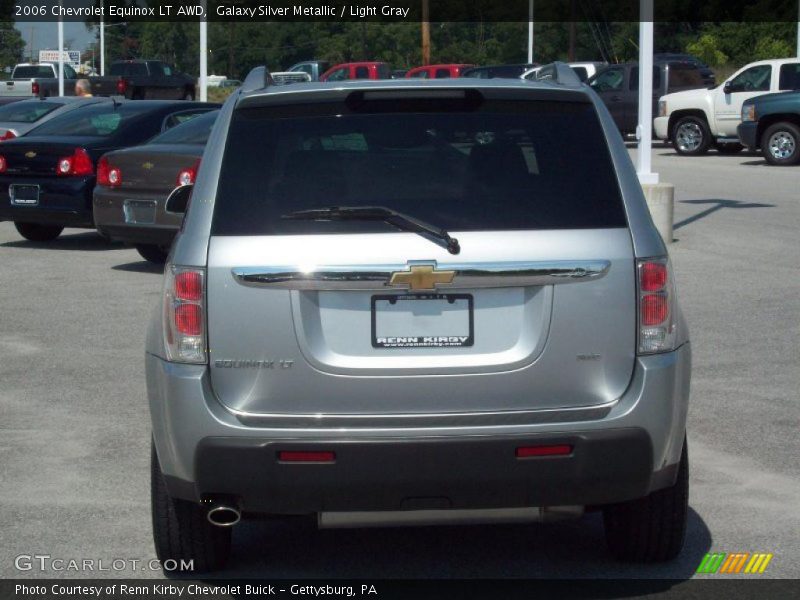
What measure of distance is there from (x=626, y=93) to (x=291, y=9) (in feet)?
253

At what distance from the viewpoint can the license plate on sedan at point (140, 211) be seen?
13.4 meters

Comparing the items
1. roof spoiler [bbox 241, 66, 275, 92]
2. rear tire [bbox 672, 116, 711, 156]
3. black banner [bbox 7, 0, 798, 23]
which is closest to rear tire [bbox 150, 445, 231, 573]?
roof spoiler [bbox 241, 66, 275, 92]

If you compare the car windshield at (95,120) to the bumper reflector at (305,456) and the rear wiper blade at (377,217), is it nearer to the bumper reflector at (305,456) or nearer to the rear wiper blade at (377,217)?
the rear wiper blade at (377,217)

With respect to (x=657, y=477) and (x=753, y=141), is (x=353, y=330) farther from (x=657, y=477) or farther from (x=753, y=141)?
(x=753, y=141)

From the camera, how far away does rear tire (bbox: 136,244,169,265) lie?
572 inches

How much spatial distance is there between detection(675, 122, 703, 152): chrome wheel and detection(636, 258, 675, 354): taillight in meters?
26.5

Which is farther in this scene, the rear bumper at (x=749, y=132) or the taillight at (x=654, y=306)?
the rear bumper at (x=749, y=132)

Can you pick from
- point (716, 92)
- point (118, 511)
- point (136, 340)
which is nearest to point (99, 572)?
point (118, 511)

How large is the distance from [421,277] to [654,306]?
77 cm

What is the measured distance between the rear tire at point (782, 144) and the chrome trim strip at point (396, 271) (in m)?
23.2

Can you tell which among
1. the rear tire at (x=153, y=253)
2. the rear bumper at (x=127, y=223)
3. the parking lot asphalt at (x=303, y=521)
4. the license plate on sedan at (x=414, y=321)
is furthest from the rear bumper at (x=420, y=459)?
the rear tire at (x=153, y=253)

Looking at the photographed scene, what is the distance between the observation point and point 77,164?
15.3 m

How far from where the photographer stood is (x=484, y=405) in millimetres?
4410

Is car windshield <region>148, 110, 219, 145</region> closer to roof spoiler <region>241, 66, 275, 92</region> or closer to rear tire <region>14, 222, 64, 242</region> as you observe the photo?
rear tire <region>14, 222, 64, 242</region>
